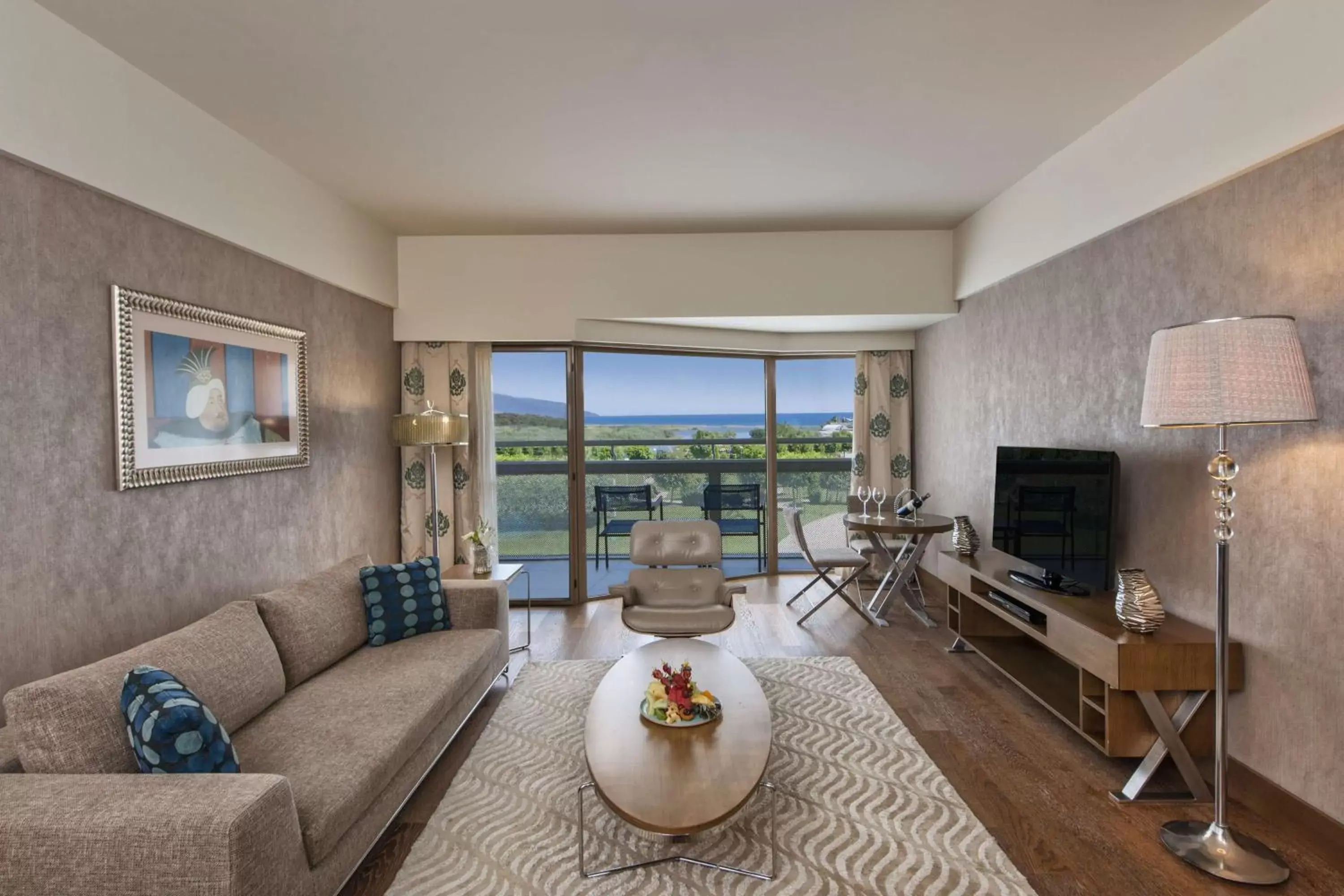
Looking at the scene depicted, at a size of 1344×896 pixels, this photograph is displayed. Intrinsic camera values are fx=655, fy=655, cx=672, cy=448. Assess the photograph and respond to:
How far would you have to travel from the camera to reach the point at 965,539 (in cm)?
428

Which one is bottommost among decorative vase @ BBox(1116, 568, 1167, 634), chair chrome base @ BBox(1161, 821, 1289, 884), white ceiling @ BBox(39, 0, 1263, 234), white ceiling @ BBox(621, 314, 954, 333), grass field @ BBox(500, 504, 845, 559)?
chair chrome base @ BBox(1161, 821, 1289, 884)

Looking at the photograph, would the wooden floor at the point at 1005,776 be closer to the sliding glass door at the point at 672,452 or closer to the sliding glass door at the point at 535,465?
the sliding glass door at the point at 535,465

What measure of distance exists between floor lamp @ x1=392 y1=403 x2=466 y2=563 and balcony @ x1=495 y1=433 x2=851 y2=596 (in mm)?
802

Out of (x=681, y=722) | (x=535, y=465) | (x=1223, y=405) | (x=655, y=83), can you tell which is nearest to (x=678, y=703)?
(x=681, y=722)

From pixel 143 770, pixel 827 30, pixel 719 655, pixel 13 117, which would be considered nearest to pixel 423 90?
pixel 13 117

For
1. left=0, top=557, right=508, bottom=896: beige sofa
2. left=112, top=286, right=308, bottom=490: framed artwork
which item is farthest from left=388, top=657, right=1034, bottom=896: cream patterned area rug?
left=112, top=286, right=308, bottom=490: framed artwork

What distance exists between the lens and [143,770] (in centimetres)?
179

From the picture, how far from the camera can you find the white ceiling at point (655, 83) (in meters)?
2.25

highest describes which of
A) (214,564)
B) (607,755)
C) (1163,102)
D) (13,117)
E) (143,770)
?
(1163,102)

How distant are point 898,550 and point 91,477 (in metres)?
4.91

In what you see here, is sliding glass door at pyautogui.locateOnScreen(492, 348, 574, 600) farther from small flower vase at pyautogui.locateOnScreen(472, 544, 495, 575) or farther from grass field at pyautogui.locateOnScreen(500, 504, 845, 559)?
small flower vase at pyautogui.locateOnScreen(472, 544, 495, 575)

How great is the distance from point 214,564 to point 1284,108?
457 cm

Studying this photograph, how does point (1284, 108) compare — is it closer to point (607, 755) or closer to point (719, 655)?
point (719, 655)

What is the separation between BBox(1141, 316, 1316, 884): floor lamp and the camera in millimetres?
2037
